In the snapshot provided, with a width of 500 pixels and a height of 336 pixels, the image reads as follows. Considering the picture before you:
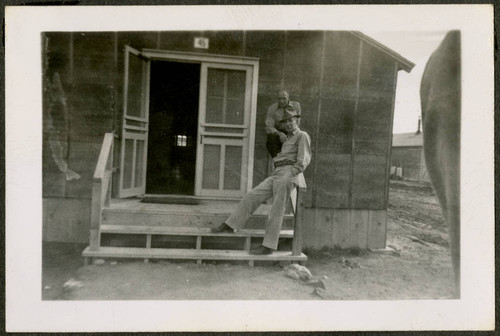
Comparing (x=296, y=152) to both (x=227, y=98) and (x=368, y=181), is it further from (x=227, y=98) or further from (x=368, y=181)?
(x=368, y=181)

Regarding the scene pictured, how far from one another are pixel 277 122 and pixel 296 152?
0.56 meters

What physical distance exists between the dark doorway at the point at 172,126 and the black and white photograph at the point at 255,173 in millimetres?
2081

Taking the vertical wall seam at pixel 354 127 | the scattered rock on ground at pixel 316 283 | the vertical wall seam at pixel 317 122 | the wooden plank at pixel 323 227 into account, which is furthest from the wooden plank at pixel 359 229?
the scattered rock on ground at pixel 316 283

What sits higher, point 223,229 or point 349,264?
point 223,229

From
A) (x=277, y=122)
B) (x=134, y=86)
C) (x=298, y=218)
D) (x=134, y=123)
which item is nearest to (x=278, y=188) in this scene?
(x=298, y=218)

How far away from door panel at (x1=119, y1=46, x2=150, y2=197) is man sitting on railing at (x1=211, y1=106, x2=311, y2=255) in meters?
1.53

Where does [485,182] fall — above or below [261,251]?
above

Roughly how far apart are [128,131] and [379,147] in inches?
139

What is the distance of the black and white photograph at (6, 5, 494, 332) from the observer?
2.99 m

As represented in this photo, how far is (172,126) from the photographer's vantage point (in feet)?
23.4

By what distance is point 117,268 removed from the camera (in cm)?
332

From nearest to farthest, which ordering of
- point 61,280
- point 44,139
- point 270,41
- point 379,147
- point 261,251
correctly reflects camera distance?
point 61,280 → point 261,251 → point 44,139 → point 270,41 → point 379,147

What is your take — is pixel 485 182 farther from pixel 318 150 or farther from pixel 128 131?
pixel 128 131

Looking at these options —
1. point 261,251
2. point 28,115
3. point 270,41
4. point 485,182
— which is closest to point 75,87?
point 28,115
